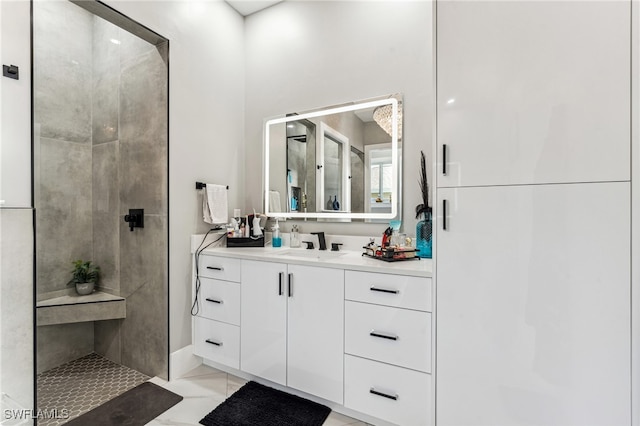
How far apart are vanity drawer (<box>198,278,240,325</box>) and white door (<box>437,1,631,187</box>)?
1509 millimetres

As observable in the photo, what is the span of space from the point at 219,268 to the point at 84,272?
1200mm

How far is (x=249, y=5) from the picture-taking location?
261 centimetres

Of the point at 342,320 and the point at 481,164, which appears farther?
the point at 342,320

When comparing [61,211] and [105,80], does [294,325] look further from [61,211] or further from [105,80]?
[105,80]

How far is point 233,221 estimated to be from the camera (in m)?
2.36

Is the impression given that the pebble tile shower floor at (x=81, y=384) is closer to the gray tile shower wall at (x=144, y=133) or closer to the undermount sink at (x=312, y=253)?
the gray tile shower wall at (x=144, y=133)

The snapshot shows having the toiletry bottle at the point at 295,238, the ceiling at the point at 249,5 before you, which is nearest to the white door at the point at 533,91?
the toiletry bottle at the point at 295,238

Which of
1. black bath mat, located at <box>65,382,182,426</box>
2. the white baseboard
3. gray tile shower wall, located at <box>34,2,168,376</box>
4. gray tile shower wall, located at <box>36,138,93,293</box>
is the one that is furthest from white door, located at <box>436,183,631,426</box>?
gray tile shower wall, located at <box>36,138,93,293</box>

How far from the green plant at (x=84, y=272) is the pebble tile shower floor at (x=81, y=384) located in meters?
0.64

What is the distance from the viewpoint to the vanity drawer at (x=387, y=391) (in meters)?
1.44

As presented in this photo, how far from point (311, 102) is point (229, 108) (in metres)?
0.74

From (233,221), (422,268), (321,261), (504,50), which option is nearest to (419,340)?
(422,268)

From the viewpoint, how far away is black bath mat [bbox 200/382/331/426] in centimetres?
164

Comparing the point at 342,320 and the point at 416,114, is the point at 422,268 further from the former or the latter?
the point at 416,114
